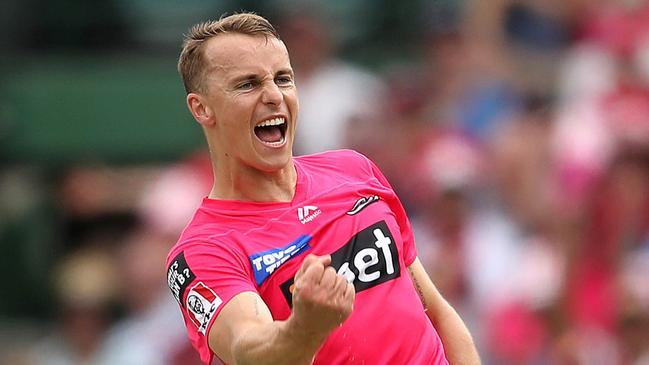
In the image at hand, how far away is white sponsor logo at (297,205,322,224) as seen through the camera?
16.0ft

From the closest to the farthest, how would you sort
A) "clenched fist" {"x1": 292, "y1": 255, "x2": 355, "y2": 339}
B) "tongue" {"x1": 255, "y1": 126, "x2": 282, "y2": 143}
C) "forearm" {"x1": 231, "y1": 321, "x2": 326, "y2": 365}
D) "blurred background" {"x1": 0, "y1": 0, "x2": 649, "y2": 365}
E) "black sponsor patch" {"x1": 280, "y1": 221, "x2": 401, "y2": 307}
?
"clenched fist" {"x1": 292, "y1": 255, "x2": 355, "y2": 339}, "forearm" {"x1": 231, "y1": 321, "x2": 326, "y2": 365}, "black sponsor patch" {"x1": 280, "y1": 221, "x2": 401, "y2": 307}, "tongue" {"x1": 255, "y1": 126, "x2": 282, "y2": 143}, "blurred background" {"x1": 0, "y1": 0, "x2": 649, "y2": 365}

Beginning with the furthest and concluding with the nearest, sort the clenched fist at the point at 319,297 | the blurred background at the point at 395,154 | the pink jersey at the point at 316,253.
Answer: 1. the blurred background at the point at 395,154
2. the pink jersey at the point at 316,253
3. the clenched fist at the point at 319,297

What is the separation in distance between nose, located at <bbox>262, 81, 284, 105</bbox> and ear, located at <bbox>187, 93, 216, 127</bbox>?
228 millimetres

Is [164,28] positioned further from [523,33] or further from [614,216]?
[614,216]

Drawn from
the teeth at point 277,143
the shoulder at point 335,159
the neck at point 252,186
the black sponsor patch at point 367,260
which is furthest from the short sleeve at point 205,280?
the shoulder at point 335,159

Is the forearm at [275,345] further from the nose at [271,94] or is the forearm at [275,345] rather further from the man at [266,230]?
the nose at [271,94]

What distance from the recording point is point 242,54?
4789 millimetres

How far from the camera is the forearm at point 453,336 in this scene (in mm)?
5246

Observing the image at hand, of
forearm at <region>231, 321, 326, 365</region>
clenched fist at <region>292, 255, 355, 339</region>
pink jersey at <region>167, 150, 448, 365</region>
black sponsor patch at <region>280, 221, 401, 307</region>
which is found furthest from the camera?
black sponsor patch at <region>280, 221, 401, 307</region>

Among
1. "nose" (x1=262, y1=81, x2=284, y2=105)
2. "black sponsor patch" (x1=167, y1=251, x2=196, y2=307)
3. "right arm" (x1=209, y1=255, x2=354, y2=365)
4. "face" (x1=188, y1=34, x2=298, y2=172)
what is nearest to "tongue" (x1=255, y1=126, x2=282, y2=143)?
"face" (x1=188, y1=34, x2=298, y2=172)

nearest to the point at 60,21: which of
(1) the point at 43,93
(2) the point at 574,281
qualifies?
(1) the point at 43,93

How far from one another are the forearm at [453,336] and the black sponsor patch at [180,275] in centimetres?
110

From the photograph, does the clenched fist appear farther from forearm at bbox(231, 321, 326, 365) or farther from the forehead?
the forehead

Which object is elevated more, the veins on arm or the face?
the face
